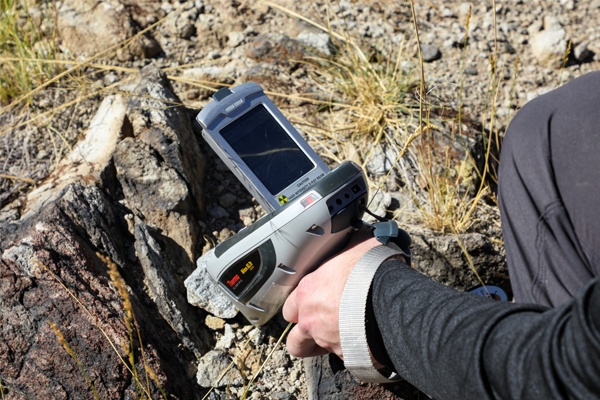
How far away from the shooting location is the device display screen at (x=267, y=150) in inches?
58.9

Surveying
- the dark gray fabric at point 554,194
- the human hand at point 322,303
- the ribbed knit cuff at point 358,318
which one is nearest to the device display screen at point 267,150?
the human hand at point 322,303

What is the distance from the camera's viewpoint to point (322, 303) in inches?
49.2

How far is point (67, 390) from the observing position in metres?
1.31

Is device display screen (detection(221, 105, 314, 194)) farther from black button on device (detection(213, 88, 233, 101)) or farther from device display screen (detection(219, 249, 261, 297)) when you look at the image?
device display screen (detection(219, 249, 261, 297))

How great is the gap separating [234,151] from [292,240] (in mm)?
426

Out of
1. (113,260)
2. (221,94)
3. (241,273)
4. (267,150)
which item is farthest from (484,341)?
(113,260)

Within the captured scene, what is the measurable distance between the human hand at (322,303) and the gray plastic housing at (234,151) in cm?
27

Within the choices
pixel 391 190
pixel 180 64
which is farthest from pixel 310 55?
pixel 391 190

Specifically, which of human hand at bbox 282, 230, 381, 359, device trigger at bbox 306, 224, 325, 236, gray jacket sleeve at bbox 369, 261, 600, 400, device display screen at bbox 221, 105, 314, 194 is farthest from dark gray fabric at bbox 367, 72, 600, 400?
device display screen at bbox 221, 105, 314, 194

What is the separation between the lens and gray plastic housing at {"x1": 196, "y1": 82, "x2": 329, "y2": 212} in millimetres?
1473

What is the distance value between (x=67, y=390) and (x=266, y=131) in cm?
109

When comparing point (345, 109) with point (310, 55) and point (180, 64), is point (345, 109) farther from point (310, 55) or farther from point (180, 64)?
point (180, 64)

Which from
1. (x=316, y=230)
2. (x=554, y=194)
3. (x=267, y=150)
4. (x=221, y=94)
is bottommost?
(x=554, y=194)

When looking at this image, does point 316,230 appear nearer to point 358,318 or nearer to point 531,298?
point 358,318
